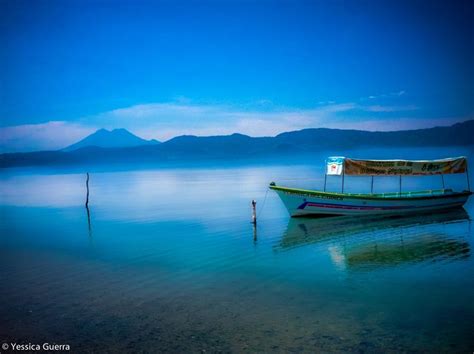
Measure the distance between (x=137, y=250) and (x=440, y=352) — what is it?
658 inches

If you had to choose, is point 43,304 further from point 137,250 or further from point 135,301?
point 137,250

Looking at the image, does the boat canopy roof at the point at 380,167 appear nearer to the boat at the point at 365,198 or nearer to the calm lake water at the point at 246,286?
the boat at the point at 365,198

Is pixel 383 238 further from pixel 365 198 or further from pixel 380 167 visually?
pixel 380 167

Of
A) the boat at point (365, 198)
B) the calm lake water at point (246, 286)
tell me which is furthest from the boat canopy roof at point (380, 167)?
the calm lake water at point (246, 286)

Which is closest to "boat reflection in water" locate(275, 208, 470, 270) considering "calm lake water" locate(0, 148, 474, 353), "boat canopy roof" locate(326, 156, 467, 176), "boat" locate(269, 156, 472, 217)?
"calm lake water" locate(0, 148, 474, 353)

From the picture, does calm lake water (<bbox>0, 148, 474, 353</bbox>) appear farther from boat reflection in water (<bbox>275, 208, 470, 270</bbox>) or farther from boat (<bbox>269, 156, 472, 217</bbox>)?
boat (<bbox>269, 156, 472, 217</bbox>)

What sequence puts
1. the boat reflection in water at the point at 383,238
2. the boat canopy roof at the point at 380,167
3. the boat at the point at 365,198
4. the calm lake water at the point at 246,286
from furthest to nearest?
the boat canopy roof at the point at 380,167, the boat at the point at 365,198, the boat reflection in water at the point at 383,238, the calm lake water at the point at 246,286

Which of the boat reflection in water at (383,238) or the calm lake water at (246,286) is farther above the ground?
the boat reflection in water at (383,238)

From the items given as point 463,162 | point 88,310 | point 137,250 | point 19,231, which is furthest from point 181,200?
point 88,310

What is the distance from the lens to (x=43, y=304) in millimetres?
14023

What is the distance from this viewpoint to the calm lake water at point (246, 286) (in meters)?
11.2

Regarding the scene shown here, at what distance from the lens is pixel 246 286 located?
51.0ft

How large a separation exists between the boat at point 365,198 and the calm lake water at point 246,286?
3.78 ft

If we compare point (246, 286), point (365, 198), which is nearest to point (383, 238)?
point (365, 198)
